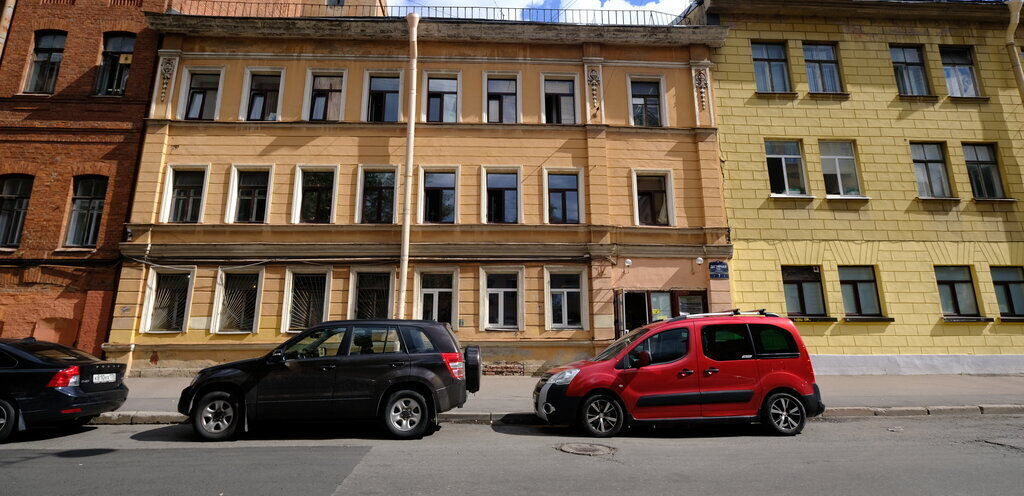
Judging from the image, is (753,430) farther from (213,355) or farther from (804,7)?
(804,7)

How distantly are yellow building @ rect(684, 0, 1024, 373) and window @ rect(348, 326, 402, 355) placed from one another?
10654mm

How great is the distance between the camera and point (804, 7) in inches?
615

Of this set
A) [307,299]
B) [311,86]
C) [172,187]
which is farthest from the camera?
[311,86]

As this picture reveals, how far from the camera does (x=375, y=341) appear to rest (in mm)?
7277

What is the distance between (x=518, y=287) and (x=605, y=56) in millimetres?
8202

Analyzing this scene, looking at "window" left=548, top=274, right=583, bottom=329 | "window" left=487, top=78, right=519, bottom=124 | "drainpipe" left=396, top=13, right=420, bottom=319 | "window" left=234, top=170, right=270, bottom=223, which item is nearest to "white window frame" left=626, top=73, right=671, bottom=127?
"window" left=487, top=78, right=519, bottom=124

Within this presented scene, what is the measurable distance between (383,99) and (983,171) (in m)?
19.6

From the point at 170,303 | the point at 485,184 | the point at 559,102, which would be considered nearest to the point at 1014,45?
the point at 559,102

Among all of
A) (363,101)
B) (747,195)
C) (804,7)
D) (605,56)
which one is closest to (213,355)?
(363,101)

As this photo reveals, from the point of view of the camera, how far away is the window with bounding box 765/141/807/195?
14688 mm

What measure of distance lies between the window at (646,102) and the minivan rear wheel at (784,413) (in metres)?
10.00

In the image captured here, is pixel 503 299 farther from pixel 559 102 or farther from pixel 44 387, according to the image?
pixel 44 387

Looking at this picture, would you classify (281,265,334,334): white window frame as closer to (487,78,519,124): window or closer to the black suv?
the black suv

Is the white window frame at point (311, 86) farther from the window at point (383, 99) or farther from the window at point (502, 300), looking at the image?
the window at point (502, 300)
